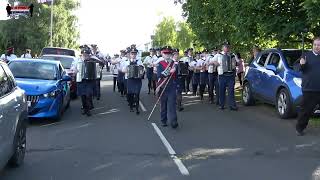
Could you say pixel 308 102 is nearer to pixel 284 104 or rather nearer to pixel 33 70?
pixel 284 104

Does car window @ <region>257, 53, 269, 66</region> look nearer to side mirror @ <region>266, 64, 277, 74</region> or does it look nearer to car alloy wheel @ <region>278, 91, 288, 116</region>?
side mirror @ <region>266, 64, 277, 74</region>

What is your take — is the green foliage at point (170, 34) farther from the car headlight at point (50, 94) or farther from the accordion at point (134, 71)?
the car headlight at point (50, 94)

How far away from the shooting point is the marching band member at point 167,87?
11984 mm

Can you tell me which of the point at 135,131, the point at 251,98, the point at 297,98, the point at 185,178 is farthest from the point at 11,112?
the point at 251,98

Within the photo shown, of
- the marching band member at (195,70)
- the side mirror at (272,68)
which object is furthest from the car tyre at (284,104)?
the marching band member at (195,70)

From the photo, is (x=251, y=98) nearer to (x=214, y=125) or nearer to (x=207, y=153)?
(x=214, y=125)

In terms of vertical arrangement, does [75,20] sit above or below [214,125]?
above

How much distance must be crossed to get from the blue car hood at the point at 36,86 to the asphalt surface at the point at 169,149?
76 centimetres

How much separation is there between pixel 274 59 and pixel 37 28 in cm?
5466

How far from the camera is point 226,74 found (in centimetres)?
1572

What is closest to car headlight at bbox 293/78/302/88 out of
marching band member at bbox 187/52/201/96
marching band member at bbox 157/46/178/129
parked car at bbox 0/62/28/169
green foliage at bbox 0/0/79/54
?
marching band member at bbox 157/46/178/129

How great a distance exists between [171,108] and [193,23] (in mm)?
11842

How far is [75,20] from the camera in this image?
223ft

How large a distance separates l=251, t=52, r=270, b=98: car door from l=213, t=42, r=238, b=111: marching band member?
610 mm
